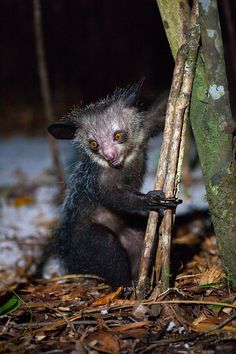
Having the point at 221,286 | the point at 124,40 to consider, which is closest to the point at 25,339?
the point at 221,286

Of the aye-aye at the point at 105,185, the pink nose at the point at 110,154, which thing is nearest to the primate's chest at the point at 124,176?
the aye-aye at the point at 105,185

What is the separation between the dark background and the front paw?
8.44 meters

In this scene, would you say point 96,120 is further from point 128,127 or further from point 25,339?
point 25,339

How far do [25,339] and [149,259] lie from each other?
97 cm

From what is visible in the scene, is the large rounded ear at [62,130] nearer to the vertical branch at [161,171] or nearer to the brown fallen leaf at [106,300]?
the vertical branch at [161,171]

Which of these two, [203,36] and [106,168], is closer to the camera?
[203,36]

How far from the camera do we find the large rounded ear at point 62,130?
14.0 ft

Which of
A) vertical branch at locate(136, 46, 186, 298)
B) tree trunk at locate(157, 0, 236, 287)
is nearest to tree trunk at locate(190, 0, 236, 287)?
tree trunk at locate(157, 0, 236, 287)

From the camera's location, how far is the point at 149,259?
3.38 metres

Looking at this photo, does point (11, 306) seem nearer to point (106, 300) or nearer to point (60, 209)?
point (106, 300)

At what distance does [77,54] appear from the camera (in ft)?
48.6

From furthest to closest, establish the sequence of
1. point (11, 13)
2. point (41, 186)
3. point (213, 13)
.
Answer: point (11, 13) < point (41, 186) < point (213, 13)

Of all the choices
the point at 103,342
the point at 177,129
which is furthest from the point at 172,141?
the point at 103,342

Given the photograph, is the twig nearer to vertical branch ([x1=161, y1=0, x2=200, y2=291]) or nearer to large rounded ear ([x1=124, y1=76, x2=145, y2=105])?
vertical branch ([x1=161, y1=0, x2=200, y2=291])
